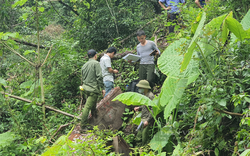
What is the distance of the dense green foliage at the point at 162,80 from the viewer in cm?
320

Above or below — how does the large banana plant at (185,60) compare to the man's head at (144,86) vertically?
above

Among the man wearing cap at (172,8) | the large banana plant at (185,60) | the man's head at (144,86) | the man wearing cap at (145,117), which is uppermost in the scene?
the man wearing cap at (172,8)

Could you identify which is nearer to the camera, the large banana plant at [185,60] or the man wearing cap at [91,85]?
the large banana plant at [185,60]

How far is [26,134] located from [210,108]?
14.8 feet

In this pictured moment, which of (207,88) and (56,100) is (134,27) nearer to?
(56,100)

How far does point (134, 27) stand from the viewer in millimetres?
9859

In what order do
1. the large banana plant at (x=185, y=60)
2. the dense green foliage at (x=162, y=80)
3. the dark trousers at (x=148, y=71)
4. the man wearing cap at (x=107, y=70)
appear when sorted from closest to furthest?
the large banana plant at (x=185, y=60)
the dense green foliage at (x=162, y=80)
the man wearing cap at (x=107, y=70)
the dark trousers at (x=148, y=71)

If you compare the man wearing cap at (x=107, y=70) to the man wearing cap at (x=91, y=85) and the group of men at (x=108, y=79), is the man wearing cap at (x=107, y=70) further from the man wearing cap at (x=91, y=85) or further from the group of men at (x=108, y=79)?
the man wearing cap at (x=91, y=85)

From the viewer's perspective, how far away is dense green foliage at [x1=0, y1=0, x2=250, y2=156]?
10.5ft

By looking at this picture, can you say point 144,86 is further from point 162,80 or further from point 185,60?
point 185,60

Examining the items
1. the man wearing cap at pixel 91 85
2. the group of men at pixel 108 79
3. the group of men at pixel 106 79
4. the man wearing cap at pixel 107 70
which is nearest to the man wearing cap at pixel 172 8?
the group of men at pixel 108 79

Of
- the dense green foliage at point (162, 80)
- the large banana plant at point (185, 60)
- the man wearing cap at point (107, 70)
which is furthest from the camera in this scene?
the man wearing cap at point (107, 70)

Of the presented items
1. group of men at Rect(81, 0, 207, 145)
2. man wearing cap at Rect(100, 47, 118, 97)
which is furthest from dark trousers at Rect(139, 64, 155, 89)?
man wearing cap at Rect(100, 47, 118, 97)

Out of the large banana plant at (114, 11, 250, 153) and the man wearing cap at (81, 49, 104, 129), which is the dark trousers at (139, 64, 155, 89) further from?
the large banana plant at (114, 11, 250, 153)
